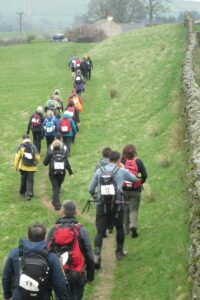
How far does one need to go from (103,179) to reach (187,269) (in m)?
2.23

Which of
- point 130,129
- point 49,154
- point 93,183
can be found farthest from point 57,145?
point 130,129

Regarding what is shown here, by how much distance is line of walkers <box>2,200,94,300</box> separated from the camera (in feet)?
22.8

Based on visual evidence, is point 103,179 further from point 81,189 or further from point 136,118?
point 136,118

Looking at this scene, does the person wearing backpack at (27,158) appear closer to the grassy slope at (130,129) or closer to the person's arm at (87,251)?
the grassy slope at (130,129)

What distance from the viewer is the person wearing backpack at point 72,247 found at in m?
7.75

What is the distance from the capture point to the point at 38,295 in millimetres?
7062

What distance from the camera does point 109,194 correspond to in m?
10.0

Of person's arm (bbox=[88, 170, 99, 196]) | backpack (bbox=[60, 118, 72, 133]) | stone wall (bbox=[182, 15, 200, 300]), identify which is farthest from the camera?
backpack (bbox=[60, 118, 72, 133])

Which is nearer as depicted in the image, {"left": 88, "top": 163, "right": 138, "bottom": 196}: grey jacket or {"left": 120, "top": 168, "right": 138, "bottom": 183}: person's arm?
{"left": 88, "top": 163, "right": 138, "bottom": 196}: grey jacket

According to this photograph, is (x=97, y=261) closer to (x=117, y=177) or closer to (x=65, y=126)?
(x=117, y=177)

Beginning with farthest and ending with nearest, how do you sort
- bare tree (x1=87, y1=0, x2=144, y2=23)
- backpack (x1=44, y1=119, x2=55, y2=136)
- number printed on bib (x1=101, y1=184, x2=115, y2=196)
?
1. bare tree (x1=87, y1=0, x2=144, y2=23)
2. backpack (x1=44, y1=119, x2=55, y2=136)
3. number printed on bib (x1=101, y1=184, x2=115, y2=196)

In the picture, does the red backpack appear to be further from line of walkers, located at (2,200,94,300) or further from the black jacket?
the black jacket

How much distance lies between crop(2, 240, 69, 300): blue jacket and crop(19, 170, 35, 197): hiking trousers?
769 centimetres

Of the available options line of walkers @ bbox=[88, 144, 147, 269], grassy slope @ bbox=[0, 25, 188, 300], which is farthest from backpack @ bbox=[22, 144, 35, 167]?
line of walkers @ bbox=[88, 144, 147, 269]
